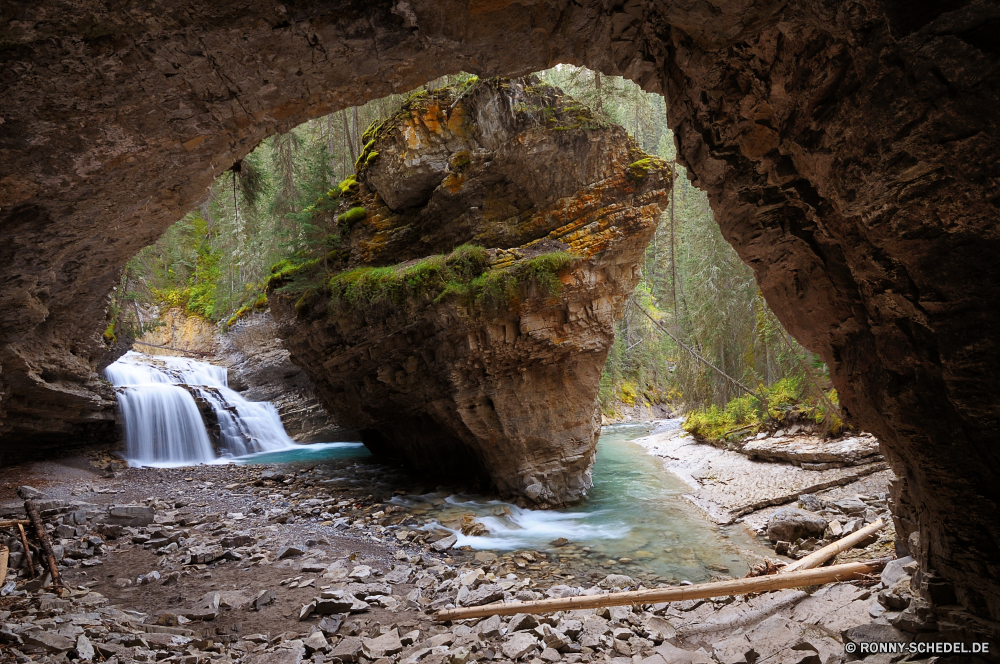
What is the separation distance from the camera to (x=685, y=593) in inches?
207

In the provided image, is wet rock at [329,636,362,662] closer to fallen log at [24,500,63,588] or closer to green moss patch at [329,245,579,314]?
fallen log at [24,500,63,588]

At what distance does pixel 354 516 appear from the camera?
10.4m

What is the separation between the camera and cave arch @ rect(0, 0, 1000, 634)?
245cm

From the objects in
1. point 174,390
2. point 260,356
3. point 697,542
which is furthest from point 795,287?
point 260,356

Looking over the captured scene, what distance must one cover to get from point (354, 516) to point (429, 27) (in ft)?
31.4

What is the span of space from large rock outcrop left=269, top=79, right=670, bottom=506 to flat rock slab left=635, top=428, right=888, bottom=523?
327 centimetres

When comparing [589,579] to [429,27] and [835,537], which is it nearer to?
[835,537]

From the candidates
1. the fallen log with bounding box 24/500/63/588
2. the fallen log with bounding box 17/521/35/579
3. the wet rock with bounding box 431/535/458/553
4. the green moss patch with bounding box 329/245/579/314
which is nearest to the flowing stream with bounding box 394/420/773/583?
the wet rock with bounding box 431/535/458/553

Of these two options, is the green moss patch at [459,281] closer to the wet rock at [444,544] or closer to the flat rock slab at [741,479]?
the wet rock at [444,544]

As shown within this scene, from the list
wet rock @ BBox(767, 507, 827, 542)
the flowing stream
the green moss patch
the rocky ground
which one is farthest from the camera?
the green moss patch

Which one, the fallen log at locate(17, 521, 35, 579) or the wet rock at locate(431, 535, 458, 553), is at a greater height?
the fallen log at locate(17, 521, 35, 579)

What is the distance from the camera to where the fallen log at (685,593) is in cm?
494

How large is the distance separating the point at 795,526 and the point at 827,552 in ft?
8.11

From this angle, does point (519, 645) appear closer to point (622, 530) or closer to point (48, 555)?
point (622, 530)
